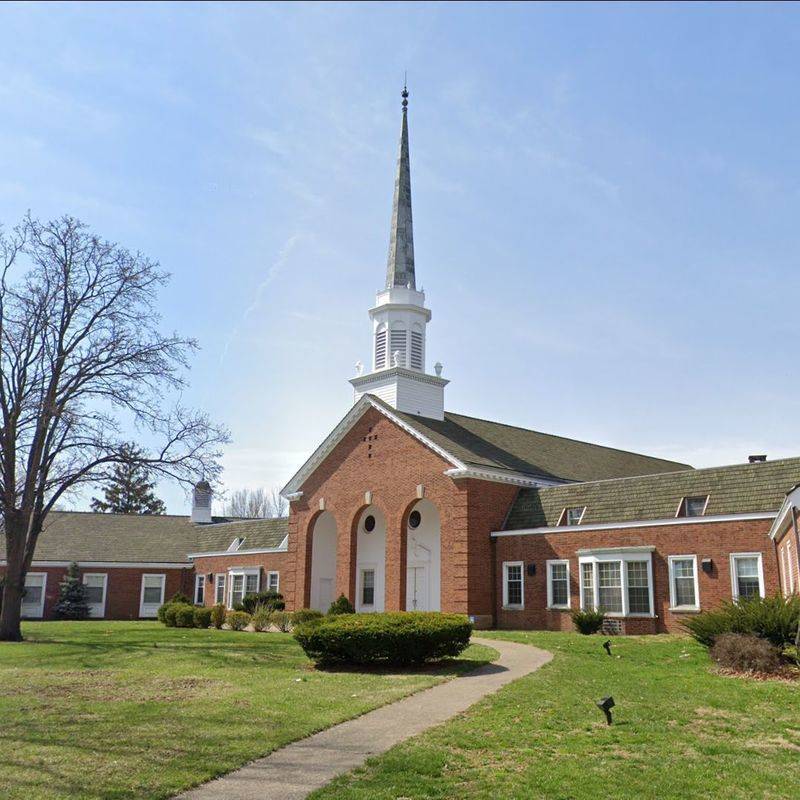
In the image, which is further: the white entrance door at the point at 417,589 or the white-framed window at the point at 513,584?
the white entrance door at the point at 417,589

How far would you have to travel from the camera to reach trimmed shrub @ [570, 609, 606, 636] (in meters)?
26.2

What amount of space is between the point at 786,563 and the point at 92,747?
58.9 ft

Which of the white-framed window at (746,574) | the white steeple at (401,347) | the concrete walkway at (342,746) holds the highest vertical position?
the white steeple at (401,347)

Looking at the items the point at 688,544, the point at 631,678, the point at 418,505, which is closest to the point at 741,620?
the point at 631,678

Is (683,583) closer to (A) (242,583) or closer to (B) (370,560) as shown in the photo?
(B) (370,560)

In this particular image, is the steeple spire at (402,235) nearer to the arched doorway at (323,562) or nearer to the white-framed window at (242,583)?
the arched doorway at (323,562)

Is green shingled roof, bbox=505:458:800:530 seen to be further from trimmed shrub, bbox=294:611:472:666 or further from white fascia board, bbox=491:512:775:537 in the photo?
trimmed shrub, bbox=294:611:472:666

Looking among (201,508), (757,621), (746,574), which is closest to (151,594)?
(201,508)

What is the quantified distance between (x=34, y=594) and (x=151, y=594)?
20.8ft

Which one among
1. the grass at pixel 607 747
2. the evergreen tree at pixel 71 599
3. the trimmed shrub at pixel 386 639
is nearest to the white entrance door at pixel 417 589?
the trimmed shrub at pixel 386 639

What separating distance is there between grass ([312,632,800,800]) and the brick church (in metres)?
5.67

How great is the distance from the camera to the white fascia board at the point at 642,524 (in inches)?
978

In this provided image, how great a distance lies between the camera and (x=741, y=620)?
16.7 metres

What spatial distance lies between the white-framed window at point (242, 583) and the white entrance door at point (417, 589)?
1091 centimetres
